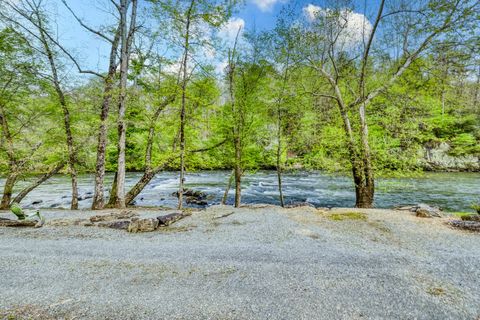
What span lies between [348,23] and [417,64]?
3.19m

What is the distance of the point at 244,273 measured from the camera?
336 centimetres

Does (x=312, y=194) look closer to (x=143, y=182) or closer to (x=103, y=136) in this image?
(x=143, y=182)

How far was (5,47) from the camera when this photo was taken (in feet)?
27.3

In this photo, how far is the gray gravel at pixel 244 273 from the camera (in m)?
2.55

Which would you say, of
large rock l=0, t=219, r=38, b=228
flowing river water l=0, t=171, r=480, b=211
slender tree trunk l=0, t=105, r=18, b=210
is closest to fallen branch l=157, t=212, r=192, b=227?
large rock l=0, t=219, r=38, b=228

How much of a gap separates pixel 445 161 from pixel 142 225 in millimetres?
32928

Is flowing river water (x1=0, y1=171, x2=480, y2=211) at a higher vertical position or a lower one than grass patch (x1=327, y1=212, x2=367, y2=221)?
lower

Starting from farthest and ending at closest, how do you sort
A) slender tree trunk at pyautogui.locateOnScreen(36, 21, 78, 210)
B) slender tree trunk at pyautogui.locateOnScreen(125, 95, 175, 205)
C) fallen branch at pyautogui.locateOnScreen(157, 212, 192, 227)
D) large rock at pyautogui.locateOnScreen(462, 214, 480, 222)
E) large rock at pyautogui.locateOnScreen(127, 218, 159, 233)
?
slender tree trunk at pyautogui.locateOnScreen(125, 95, 175, 205)
slender tree trunk at pyautogui.locateOnScreen(36, 21, 78, 210)
fallen branch at pyautogui.locateOnScreen(157, 212, 192, 227)
large rock at pyautogui.locateOnScreen(462, 214, 480, 222)
large rock at pyautogui.locateOnScreen(127, 218, 159, 233)

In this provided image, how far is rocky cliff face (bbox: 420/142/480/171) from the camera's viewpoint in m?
24.9

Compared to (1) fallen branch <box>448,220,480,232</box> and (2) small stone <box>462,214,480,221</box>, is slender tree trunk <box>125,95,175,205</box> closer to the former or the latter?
(1) fallen branch <box>448,220,480,232</box>

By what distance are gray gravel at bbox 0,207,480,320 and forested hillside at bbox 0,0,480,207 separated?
4128 mm

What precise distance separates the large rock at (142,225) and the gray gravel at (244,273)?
264mm

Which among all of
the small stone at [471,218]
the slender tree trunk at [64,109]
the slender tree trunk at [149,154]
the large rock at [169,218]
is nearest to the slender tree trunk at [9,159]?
the slender tree trunk at [64,109]

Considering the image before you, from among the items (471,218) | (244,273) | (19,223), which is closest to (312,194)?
(471,218)
